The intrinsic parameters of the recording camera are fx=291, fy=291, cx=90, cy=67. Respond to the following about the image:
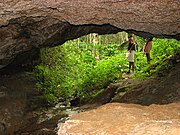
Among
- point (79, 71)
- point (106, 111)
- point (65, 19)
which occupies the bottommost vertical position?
point (79, 71)

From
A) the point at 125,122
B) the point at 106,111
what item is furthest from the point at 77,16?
the point at 125,122

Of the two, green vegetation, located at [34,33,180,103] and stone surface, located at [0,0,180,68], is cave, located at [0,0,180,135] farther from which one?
green vegetation, located at [34,33,180,103]

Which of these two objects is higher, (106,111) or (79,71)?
(106,111)

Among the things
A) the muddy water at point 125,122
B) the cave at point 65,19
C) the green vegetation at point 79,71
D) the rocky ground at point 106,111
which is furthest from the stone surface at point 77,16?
the green vegetation at point 79,71

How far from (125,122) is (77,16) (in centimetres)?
347

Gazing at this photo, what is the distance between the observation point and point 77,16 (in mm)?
6332

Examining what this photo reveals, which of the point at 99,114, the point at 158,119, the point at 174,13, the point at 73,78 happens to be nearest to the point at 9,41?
the point at 174,13

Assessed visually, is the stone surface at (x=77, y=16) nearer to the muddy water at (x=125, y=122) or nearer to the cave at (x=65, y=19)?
the cave at (x=65, y=19)

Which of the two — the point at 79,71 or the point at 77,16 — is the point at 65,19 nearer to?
the point at 77,16

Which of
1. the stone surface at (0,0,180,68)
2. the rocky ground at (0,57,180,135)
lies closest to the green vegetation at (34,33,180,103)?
the rocky ground at (0,57,180,135)

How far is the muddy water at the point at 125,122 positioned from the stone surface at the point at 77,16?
2.23m

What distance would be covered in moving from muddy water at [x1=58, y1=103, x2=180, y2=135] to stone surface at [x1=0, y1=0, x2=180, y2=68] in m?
2.23

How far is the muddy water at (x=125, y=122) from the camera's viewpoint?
3.13 meters

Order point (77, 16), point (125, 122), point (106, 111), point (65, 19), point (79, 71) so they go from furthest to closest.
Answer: point (79, 71)
point (65, 19)
point (77, 16)
point (106, 111)
point (125, 122)
